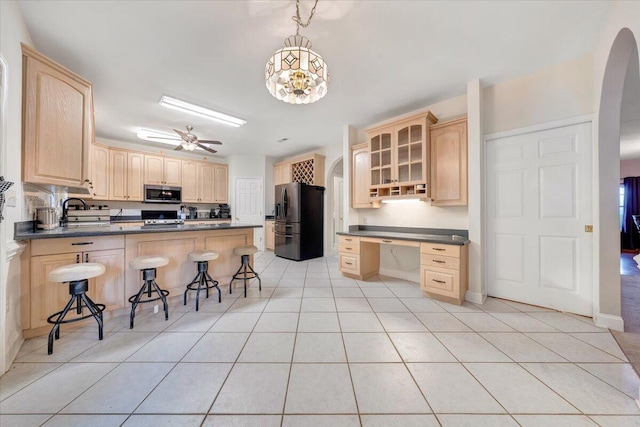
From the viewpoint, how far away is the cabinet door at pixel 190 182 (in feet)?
18.4

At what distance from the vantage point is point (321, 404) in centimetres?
127

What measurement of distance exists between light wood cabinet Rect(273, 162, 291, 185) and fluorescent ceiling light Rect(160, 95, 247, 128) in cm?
208

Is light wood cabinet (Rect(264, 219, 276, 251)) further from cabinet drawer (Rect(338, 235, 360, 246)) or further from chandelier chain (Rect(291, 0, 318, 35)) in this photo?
chandelier chain (Rect(291, 0, 318, 35))

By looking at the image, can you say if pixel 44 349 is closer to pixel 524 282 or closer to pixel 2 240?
pixel 2 240

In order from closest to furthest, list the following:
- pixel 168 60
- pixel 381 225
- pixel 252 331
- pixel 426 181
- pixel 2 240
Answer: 1. pixel 2 240
2. pixel 252 331
3. pixel 168 60
4. pixel 426 181
5. pixel 381 225

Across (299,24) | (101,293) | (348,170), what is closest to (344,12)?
(299,24)

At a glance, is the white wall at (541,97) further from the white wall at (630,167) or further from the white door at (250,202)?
the white wall at (630,167)

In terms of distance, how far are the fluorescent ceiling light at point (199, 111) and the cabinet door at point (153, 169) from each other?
→ 242 cm

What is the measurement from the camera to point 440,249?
2.73 meters

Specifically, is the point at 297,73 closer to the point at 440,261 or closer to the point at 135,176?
the point at 440,261

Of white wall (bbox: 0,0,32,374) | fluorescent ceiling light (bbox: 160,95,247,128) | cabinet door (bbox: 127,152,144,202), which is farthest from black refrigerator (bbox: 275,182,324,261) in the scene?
white wall (bbox: 0,0,32,374)

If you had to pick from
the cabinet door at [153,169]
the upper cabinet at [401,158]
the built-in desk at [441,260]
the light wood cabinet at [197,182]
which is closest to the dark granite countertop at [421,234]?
the built-in desk at [441,260]

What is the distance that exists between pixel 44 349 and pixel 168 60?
280 centimetres

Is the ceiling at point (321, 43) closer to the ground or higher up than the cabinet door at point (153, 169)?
higher up
